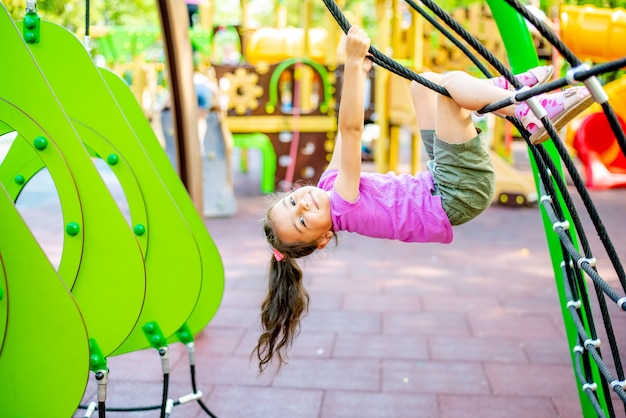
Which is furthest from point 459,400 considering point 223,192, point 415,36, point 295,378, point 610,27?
point 415,36

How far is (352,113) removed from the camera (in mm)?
1824

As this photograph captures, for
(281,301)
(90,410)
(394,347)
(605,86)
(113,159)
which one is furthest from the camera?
(605,86)

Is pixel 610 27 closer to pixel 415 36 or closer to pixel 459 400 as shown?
pixel 459 400

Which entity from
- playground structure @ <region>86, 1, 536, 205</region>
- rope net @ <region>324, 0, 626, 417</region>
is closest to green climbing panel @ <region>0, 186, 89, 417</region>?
rope net @ <region>324, 0, 626, 417</region>

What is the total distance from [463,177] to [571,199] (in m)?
0.42

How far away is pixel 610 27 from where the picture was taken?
12.6ft

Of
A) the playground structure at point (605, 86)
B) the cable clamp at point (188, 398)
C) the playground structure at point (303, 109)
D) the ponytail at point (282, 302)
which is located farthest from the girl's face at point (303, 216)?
the playground structure at point (303, 109)

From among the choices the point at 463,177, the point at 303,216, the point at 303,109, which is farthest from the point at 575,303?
the point at 303,109

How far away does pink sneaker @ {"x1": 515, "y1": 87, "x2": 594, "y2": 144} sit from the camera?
5.20 ft

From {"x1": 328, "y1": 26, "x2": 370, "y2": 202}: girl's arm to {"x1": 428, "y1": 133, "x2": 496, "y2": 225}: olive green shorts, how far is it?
0.25m

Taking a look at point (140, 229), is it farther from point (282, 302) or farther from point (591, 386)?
point (591, 386)

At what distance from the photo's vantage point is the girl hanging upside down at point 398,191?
1813 mm

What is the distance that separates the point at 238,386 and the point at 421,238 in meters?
1.35

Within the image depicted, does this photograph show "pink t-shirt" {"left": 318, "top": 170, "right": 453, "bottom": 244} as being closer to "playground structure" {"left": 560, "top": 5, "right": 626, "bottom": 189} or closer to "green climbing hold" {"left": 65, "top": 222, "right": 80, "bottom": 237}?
"green climbing hold" {"left": 65, "top": 222, "right": 80, "bottom": 237}
